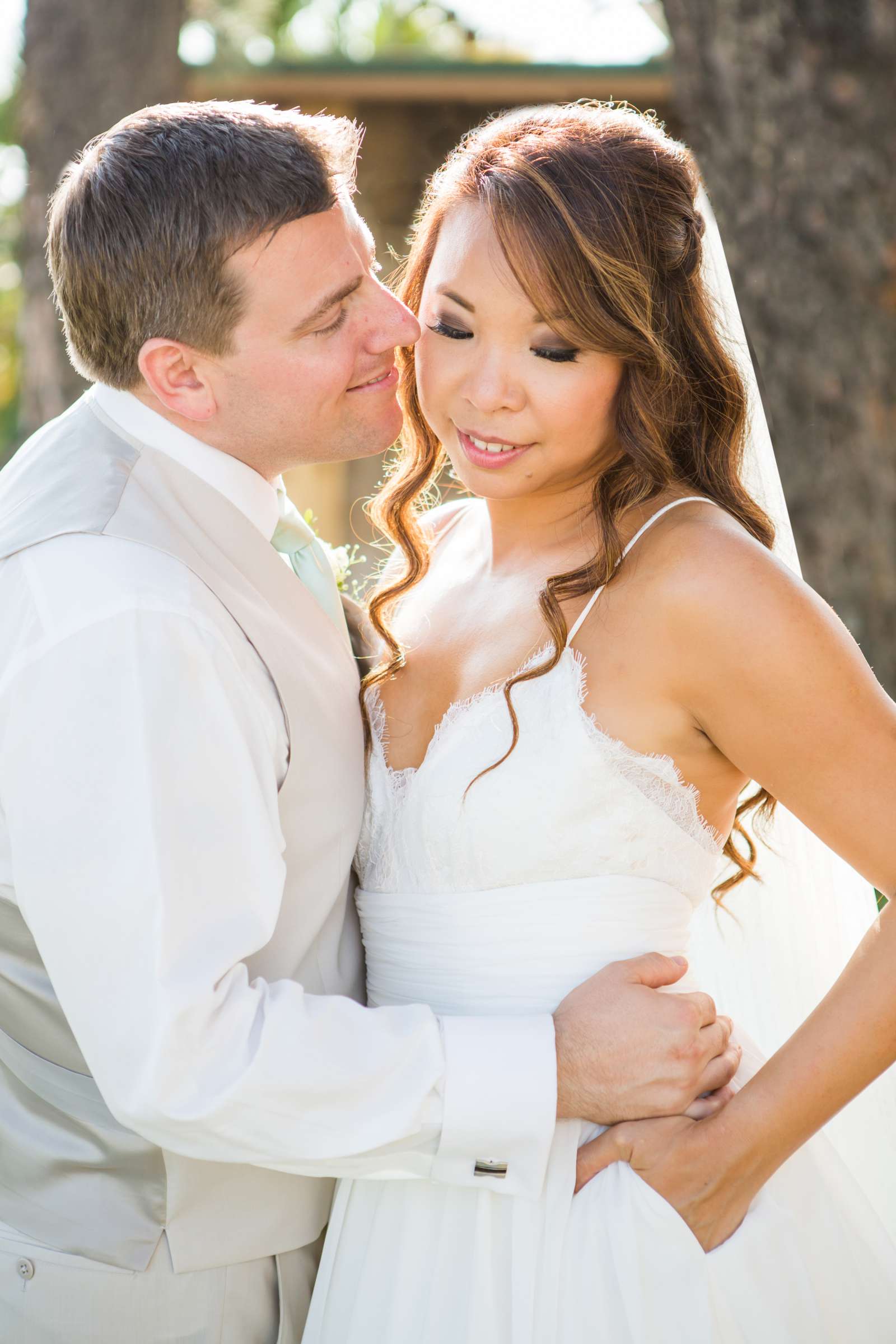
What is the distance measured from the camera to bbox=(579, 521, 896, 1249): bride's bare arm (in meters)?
1.99

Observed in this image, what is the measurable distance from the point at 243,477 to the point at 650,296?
31.9 inches

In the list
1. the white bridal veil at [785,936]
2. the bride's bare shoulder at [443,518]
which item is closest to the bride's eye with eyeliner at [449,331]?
the white bridal veil at [785,936]

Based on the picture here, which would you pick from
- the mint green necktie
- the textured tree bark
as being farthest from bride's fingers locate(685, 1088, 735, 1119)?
the textured tree bark

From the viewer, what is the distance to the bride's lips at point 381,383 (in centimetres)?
236

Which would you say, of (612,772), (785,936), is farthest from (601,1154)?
(785,936)

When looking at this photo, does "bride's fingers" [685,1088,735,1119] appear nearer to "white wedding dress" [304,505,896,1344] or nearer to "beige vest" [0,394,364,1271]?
"white wedding dress" [304,505,896,1344]

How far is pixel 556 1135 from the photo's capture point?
6.75ft

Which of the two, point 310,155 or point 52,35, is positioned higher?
point 310,155

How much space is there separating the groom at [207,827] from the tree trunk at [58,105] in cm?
381

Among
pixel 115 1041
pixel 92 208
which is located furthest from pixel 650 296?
pixel 115 1041

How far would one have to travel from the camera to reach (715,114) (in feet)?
11.7

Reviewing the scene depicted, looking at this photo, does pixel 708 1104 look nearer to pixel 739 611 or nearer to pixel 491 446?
pixel 739 611

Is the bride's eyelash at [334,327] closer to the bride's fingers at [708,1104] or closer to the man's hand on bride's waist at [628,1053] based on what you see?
the man's hand on bride's waist at [628,1053]

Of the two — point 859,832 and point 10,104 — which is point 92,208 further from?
point 10,104
